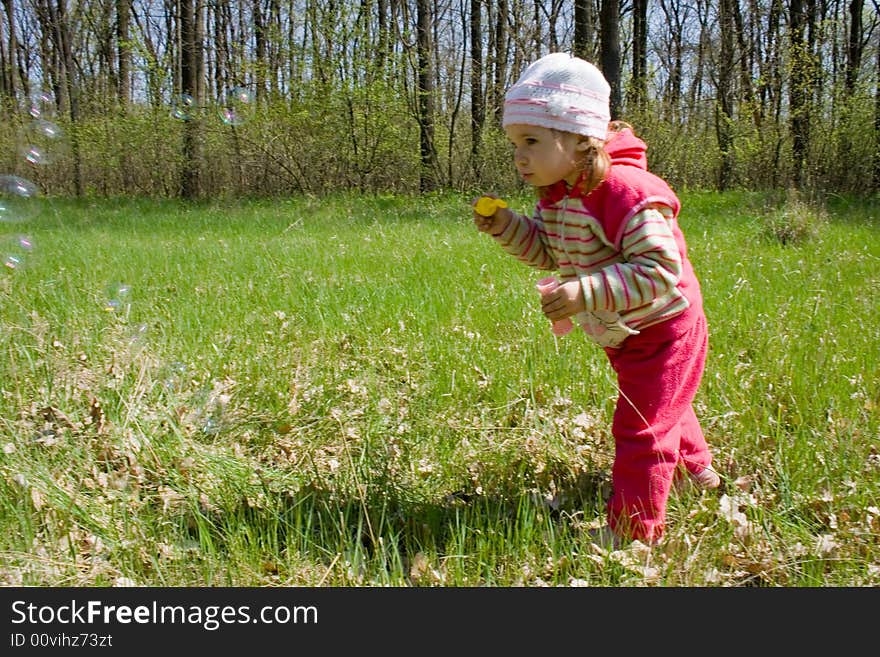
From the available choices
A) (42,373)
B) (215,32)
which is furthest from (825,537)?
(215,32)

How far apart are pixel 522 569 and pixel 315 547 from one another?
626 millimetres

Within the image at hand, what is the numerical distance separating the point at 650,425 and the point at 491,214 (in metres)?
0.80

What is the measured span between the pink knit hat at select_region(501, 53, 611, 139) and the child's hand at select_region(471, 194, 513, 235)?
29 cm

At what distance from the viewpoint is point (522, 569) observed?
215 centimetres

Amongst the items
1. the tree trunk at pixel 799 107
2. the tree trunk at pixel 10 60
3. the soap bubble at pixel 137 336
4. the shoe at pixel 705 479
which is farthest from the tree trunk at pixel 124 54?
the shoe at pixel 705 479

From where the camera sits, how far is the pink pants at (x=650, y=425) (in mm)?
2256

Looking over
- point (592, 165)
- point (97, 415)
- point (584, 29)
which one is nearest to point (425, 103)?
point (584, 29)

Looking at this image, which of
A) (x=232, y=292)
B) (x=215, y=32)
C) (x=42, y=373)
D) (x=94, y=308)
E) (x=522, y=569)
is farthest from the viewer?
(x=215, y=32)

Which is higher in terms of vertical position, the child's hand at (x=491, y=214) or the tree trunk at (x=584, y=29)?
the tree trunk at (x=584, y=29)

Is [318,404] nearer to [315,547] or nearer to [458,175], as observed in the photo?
[315,547]

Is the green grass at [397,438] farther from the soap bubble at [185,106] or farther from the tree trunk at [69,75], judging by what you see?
the tree trunk at [69,75]

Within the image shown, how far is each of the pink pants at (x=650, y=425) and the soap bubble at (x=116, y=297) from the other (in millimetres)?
3237

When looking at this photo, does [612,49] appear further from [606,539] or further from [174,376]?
[606,539]

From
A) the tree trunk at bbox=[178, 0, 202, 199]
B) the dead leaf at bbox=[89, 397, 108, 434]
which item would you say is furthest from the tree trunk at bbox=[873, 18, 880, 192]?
the dead leaf at bbox=[89, 397, 108, 434]
